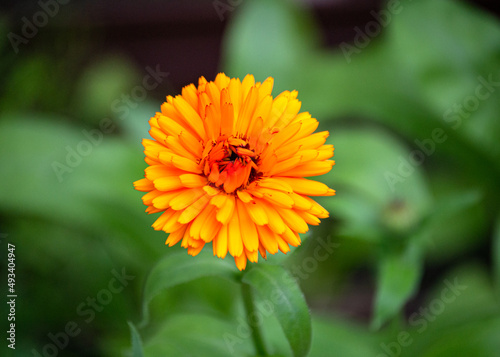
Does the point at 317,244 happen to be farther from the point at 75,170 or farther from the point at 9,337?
the point at 9,337

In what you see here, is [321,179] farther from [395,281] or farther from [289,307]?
[289,307]

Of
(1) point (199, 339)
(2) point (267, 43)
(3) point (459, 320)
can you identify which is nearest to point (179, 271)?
(1) point (199, 339)

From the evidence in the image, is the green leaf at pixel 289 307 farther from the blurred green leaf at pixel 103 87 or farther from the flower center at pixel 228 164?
the blurred green leaf at pixel 103 87

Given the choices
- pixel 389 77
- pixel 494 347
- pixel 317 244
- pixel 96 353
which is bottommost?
pixel 494 347

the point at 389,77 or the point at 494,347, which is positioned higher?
the point at 389,77

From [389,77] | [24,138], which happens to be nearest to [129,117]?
[24,138]

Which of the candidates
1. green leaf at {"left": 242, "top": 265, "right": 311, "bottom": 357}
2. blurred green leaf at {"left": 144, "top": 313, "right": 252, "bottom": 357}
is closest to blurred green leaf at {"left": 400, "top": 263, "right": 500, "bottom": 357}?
blurred green leaf at {"left": 144, "top": 313, "right": 252, "bottom": 357}
